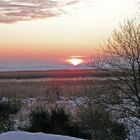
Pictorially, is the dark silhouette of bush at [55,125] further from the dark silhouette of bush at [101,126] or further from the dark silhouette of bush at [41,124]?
the dark silhouette of bush at [101,126]

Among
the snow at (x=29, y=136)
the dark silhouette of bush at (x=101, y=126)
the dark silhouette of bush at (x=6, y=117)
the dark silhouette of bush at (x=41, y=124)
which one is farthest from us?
the dark silhouette of bush at (x=101, y=126)

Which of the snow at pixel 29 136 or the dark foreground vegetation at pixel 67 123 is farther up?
the snow at pixel 29 136

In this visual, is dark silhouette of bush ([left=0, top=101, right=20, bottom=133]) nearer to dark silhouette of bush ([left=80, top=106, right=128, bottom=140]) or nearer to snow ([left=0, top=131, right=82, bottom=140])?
dark silhouette of bush ([left=80, top=106, right=128, bottom=140])

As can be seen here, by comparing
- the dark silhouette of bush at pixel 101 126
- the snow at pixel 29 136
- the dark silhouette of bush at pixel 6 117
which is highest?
the snow at pixel 29 136

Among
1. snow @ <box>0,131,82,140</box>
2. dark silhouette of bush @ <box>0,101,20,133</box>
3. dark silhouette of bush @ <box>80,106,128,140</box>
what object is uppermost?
snow @ <box>0,131,82,140</box>

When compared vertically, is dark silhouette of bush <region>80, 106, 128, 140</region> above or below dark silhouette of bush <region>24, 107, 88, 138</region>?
below

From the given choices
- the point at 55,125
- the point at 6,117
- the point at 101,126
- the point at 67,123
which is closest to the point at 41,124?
the point at 55,125

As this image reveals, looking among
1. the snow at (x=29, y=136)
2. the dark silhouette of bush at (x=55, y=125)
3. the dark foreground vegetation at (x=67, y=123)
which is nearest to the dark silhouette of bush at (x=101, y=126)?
the dark foreground vegetation at (x=67, y=123)

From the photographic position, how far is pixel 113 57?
30328 mm

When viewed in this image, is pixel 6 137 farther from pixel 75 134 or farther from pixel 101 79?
pixel 101 79

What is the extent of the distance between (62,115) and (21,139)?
10495 millimetres

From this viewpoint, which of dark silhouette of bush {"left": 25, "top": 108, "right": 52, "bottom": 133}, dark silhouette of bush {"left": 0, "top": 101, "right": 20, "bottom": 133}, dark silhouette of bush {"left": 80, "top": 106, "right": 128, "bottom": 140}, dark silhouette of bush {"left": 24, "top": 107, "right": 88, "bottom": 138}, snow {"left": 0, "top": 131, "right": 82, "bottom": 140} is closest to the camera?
snow {"left": 0, "top": 131, "right": 82, "bottom": 140}

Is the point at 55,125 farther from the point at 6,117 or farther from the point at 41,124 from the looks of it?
the point at 6,117

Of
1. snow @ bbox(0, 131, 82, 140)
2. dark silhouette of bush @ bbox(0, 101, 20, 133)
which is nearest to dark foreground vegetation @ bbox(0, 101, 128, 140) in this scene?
dark silhouette of bush @ bbox(0, 101, 20, 133)
